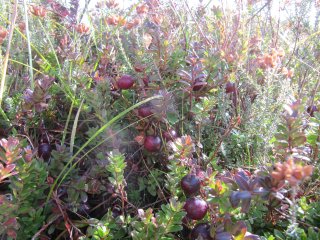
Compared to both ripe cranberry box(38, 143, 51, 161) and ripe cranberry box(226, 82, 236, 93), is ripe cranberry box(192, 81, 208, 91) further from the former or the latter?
ripe cranberry box(38, 143, 51, 161)

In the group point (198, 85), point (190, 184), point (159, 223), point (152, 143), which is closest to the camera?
point (159, 223)

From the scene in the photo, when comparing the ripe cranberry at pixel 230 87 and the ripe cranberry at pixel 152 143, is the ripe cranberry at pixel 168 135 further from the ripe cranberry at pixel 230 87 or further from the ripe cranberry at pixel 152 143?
the ripe cranberry at pixel 230 87

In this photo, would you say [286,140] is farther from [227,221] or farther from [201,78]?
[201,78]

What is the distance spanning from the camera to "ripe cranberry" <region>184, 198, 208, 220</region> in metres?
1.08

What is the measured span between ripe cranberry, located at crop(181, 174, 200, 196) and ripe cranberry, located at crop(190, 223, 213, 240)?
10 cm

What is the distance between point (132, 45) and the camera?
2025 mm

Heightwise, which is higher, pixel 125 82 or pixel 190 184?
pixel 125 82

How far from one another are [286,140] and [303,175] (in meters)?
0.29

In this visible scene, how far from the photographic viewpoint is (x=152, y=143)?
1344 mm

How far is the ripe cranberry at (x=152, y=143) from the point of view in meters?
1.34

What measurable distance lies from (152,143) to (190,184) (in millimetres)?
275

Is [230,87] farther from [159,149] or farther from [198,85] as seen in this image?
[159,149]

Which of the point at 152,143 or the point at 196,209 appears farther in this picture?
the point at 152,143

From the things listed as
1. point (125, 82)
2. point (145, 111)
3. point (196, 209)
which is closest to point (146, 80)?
point (125, 82)
